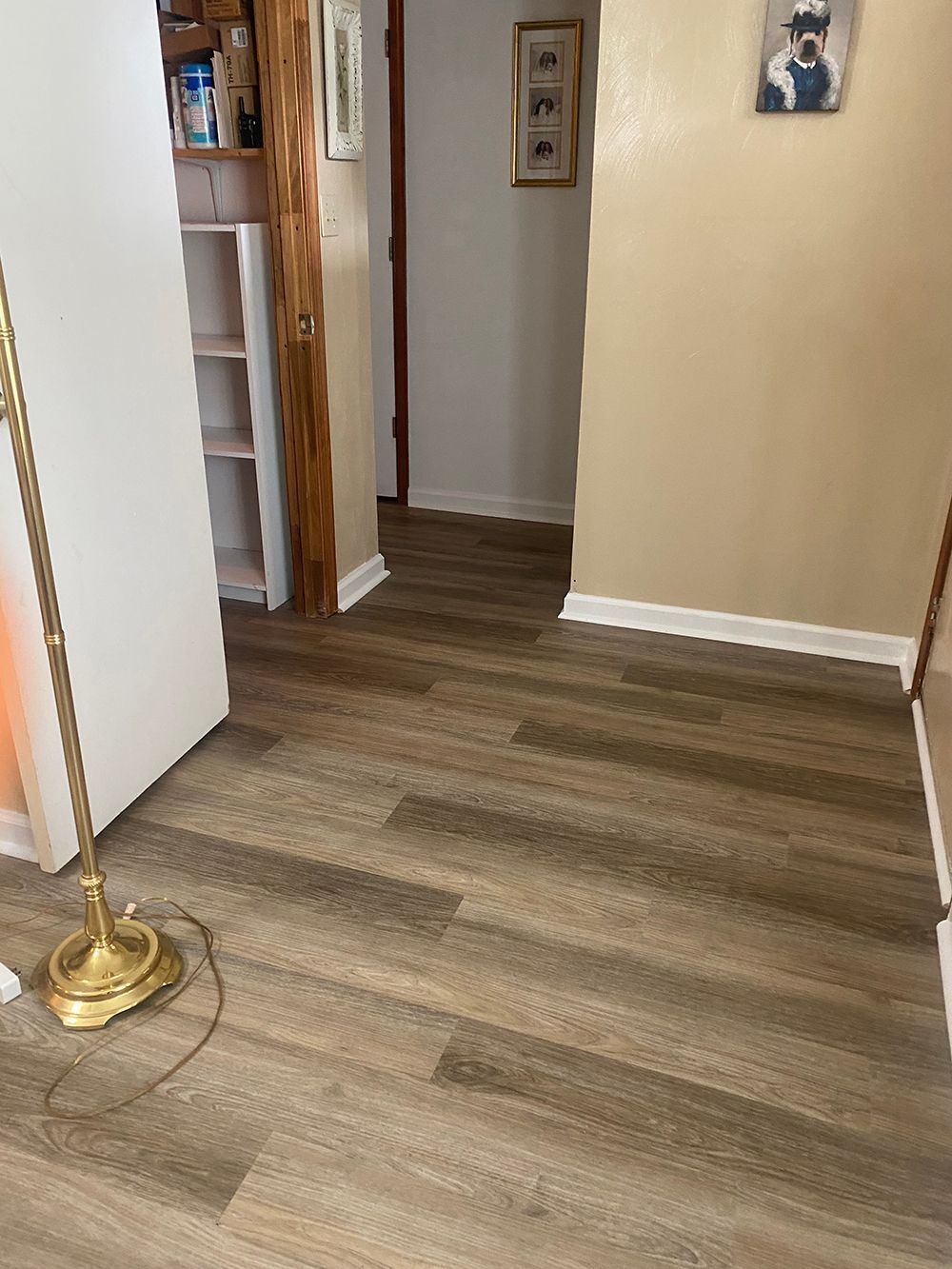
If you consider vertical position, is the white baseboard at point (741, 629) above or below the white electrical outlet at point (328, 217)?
below

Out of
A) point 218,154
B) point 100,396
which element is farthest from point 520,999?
point 218,154

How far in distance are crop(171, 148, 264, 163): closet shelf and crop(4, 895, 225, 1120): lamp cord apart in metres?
2.13

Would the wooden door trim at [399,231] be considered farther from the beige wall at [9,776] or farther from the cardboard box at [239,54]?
the beige wall at [9,776]

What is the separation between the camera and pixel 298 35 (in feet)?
8.63

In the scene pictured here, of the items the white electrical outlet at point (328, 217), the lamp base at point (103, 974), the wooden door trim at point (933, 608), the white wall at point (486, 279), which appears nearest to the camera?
the lamp base at point (103, 974)

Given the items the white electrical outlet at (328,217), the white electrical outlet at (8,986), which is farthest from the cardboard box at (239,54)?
the white electrical outlet at (8,986)

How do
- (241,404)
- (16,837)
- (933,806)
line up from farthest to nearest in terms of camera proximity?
(241,404), (933,806), (16,837)

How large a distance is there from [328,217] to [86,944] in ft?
7.17

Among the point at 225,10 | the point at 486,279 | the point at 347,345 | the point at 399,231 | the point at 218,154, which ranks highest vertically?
the point at 225,10

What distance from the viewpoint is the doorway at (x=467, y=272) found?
374 centimetres

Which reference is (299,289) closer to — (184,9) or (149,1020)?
(184,9)

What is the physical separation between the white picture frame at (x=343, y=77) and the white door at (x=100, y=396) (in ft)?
3.22

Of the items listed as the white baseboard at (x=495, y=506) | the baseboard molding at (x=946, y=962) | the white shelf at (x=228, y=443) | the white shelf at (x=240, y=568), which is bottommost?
the white baseboard at (x=495, y=506)

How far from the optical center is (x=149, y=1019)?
64.3 inches
